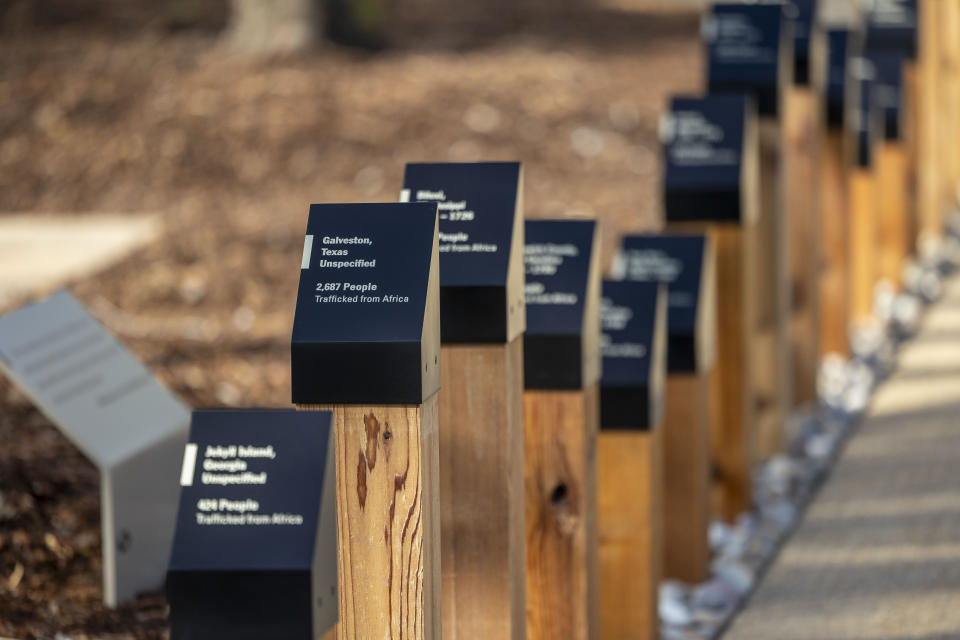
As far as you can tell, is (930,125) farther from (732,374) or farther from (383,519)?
(383,519)

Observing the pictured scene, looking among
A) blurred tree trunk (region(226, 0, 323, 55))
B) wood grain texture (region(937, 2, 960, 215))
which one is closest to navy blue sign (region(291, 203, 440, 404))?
wood grain texture (region(937, 2, 960, 215))

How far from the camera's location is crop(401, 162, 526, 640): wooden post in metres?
2.67

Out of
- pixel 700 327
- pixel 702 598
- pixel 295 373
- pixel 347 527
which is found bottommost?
pixel 702 598

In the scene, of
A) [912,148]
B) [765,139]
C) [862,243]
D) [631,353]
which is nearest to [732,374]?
[765,139]

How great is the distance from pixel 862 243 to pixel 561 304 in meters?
3.87

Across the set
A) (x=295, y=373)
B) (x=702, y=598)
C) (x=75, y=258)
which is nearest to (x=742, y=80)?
(x=702, y=598)

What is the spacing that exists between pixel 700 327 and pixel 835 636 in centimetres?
89

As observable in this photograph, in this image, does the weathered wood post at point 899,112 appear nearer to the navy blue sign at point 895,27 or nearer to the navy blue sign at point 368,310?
the navy blue sign at point 895,27

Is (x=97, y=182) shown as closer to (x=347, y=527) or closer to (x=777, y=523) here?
(x=777, y=523)

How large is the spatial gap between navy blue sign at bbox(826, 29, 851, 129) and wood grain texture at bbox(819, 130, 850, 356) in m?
0.09

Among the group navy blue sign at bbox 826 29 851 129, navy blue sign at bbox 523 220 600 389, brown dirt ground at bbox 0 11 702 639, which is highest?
navy blue sign at bbox 523 220 600 389

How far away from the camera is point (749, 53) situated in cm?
498

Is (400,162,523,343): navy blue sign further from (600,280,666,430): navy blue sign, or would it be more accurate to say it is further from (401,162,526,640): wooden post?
(600,280,666,430): navy blue sign

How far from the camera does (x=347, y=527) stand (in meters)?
2.32
